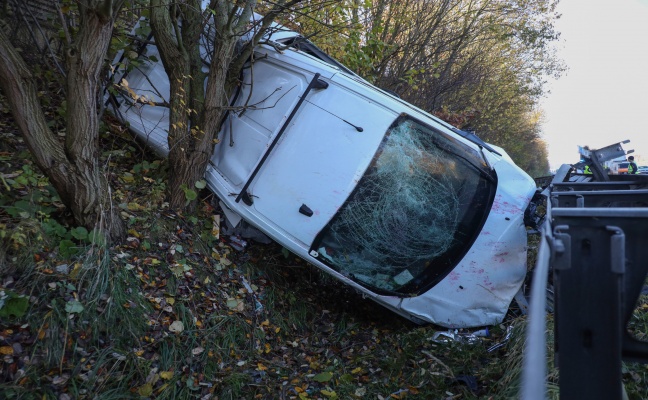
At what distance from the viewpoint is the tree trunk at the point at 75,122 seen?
3754 millimetres

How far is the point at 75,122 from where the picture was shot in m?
3.94

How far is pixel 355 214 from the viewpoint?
4.59m

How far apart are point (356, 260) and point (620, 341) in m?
3.05

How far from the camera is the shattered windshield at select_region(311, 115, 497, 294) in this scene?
15.0ft

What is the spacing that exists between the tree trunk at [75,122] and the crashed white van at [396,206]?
4.62ft

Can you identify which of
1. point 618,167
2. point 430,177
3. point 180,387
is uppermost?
point 618,167

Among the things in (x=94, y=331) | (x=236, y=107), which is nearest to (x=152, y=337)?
(x=94, y=331)

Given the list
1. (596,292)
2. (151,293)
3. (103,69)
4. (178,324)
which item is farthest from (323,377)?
(103,69)

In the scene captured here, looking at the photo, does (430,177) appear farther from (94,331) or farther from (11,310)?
(11,310)

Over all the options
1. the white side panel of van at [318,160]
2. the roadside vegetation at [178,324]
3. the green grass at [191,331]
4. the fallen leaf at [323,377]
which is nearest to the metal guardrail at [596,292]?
the green grass at [191,331]

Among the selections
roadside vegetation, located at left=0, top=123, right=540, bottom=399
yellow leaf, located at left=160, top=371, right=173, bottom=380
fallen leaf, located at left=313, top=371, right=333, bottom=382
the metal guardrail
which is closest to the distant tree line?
roadside vegetation, located at left=0, top=123, right=540, bottom=399

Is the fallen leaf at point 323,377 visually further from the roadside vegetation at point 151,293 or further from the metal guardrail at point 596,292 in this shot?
the metal guardrail at point 596,292

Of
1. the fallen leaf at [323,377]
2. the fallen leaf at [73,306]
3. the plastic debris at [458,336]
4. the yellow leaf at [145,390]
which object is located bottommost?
the yellow leaf at [145,390]

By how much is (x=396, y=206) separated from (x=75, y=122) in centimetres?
256
